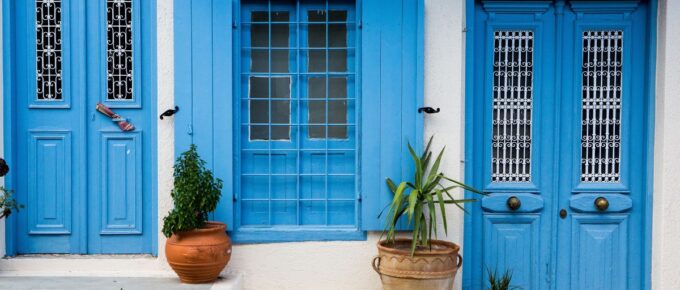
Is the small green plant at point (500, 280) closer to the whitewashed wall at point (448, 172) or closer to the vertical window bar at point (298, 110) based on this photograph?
the whitewashed wall at point (448, 172)

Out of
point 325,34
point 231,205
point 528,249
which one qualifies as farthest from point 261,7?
point 528,249

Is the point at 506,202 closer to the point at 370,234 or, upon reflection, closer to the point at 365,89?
the point at 370,234

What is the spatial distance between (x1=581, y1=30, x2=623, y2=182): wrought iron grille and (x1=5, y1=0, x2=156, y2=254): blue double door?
3057 mm

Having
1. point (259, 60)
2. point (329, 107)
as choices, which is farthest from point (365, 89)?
point (259, 60)

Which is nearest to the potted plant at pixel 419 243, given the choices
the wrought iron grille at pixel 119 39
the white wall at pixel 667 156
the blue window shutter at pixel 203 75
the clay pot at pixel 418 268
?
the clay pot at pixel 418 268

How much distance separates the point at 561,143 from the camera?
198 inches

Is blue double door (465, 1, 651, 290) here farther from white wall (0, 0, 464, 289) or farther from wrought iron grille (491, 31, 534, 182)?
white wall (0, 0, 464, 289)

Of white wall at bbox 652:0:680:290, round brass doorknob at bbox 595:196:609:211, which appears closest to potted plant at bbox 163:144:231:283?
round brass doorknob at bbox 595:196:609:211

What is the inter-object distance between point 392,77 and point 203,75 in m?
1.28

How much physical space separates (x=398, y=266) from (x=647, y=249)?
1861 millimetres

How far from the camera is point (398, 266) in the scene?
4.42m

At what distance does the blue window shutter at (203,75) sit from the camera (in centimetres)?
480

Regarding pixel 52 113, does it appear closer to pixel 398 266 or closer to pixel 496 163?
pixel 398 266

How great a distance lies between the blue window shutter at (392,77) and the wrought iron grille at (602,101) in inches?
48.1
